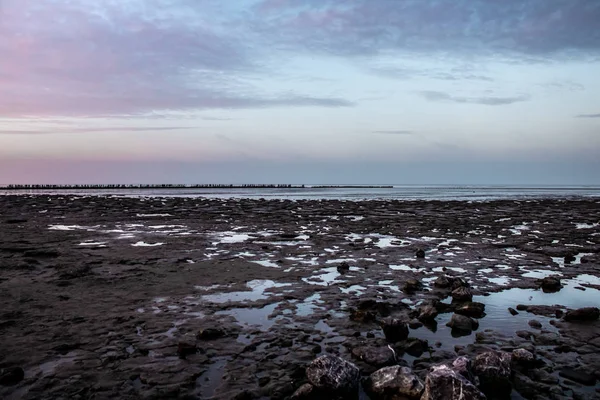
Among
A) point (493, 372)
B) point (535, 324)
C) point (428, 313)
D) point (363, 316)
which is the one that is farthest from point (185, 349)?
point (535, 324)

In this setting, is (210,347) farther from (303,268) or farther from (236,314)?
(303,268)

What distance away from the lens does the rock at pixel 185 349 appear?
23.0ft

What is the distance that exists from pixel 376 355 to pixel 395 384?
1115 millimetres

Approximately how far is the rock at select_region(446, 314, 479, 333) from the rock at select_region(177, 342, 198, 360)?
5.03 m

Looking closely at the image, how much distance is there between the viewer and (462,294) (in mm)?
10164

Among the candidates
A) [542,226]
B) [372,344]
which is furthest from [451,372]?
[542,226]

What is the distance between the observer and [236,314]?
929cm

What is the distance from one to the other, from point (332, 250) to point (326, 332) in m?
10.1

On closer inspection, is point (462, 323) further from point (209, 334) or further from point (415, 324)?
point (209, 334)

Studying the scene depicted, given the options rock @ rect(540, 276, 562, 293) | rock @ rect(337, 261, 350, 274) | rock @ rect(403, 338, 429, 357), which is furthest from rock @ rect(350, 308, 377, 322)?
rock @ rect(540, 276, 562, 293)

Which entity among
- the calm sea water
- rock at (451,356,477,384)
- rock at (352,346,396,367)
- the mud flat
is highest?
the calm sea water

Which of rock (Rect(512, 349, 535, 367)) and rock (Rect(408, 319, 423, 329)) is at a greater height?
rock (Rect(512, 349, 535, 367))

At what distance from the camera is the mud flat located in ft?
20.1

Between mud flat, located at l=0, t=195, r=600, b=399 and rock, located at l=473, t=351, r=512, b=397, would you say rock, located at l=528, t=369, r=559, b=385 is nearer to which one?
mud flat, located at l=0, t=195, r=600, b=399
